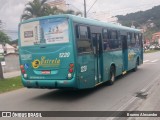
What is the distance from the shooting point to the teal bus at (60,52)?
33.4ft

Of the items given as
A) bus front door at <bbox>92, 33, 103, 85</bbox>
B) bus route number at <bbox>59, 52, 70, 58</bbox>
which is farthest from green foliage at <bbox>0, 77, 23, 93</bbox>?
bus route number at <bbox>59, 52, 70, 58</bbox>

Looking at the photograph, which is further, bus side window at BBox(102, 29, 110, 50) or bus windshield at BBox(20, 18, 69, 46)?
bus side window at BBox(102, 29, 110, 50)

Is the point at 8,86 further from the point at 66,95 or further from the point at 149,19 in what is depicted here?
the point at 149,19

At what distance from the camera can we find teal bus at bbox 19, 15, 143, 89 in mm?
10188

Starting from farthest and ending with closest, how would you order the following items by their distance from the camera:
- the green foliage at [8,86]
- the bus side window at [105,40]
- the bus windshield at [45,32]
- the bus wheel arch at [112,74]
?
the green foliage at [8,86], the bus wheel arch at [112,74], the bus side window at [105,40], the bus windshield at [45,32]

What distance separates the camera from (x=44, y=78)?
10.7 meters

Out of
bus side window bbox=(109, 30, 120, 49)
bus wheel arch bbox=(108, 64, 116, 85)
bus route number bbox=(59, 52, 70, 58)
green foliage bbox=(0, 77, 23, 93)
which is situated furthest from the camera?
green foliage bbox=(0, 77, 23, 93)

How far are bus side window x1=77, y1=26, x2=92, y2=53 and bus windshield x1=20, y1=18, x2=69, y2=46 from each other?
57 centimetres

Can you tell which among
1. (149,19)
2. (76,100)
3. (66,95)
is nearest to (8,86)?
(66,95)

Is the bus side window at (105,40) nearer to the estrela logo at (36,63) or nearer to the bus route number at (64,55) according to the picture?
the bus route number at (64,55)

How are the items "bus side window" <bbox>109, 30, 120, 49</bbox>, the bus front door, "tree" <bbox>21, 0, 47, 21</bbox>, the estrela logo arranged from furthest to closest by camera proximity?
"tree" <bbox>21, 0, 47, 21</bbox> < "bus side window" <bbox>109, 30, 120, 49</bbox> < the bus front door < the estrela logo

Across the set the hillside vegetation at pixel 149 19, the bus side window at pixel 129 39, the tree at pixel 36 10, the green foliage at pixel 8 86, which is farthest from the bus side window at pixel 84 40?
the hillside vegetation at pixel 149 19

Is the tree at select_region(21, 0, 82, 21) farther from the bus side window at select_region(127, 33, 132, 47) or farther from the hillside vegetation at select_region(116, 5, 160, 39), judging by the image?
the hillside vegetation at select_region(116, 5, 160, 39)

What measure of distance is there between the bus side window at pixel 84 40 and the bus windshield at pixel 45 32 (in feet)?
1.86
